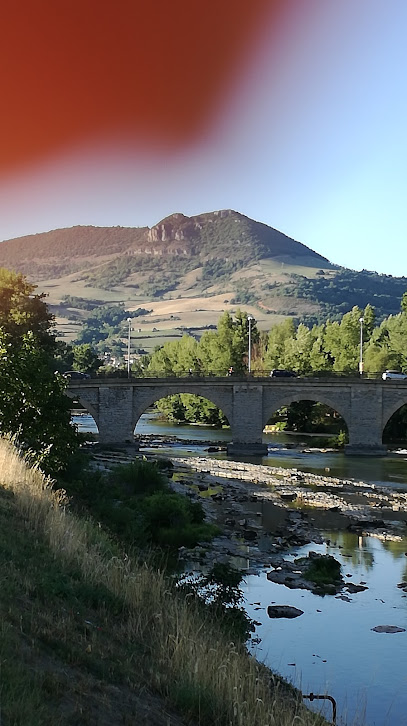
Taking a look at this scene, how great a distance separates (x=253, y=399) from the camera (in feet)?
256

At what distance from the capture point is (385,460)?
70875 mm

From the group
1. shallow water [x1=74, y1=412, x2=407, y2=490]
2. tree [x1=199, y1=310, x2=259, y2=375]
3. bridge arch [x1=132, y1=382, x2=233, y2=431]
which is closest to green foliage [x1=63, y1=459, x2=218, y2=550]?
shallow water [x1=74, y1=412, x2=407, y2=490]

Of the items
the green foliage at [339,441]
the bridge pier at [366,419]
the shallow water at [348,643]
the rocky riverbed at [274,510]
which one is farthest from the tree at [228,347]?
the shallow water at [348,643]

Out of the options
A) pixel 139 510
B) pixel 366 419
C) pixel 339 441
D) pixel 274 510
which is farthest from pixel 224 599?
pixel 339 441

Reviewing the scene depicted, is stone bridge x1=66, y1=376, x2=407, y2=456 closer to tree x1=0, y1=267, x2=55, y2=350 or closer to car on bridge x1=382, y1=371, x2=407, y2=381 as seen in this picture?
car on bridge x1=382, y1=371, x2=407, y2=381

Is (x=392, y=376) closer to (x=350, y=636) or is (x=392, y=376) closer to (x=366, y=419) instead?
(x=366, y=419)

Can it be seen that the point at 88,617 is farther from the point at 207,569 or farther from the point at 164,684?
the point at 207,569

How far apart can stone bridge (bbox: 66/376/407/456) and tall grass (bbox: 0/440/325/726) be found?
5460 centimetres

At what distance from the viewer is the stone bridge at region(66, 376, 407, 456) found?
7562cm

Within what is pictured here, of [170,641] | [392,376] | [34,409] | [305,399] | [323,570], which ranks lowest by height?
[323,570]

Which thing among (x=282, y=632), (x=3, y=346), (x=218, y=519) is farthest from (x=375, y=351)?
(x=282, y=632)

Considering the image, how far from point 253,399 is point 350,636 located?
2173 inches

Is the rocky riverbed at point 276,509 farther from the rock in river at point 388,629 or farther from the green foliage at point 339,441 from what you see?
the green foliage at point 339,441

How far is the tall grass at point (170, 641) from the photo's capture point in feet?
36.8
